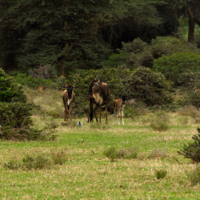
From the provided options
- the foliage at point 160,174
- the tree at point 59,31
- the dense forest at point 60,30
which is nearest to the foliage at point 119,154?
the foliage at point 160,174

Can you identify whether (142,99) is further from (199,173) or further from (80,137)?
(199,173)

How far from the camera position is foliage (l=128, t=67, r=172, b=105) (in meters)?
24.5

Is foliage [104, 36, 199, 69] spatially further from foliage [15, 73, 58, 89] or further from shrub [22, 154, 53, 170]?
shrub [22, 154, 53, 170]

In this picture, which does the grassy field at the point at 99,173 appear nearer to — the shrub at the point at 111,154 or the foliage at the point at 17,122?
the shrub at the point at 111,154

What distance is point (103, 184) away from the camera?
23.2ft

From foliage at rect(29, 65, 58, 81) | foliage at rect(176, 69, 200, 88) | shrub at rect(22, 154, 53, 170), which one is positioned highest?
foliage at rect(29, 65, 58, 81)

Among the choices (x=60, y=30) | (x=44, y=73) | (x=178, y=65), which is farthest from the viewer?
(x=60, y=30)

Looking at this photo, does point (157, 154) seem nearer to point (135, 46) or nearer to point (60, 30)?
point (60, 30)

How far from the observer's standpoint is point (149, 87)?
2439cm

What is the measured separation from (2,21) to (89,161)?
37565mm

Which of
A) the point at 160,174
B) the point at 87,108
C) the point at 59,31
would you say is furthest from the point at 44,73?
the point at 160,174

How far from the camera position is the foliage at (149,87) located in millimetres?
24516

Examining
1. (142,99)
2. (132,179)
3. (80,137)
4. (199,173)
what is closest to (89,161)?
(132,179)

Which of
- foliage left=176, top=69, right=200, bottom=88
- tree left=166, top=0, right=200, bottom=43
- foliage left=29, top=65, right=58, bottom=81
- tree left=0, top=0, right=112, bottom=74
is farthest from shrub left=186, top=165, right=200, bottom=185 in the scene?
tree left=166, top=0, right=200, bottom=43
